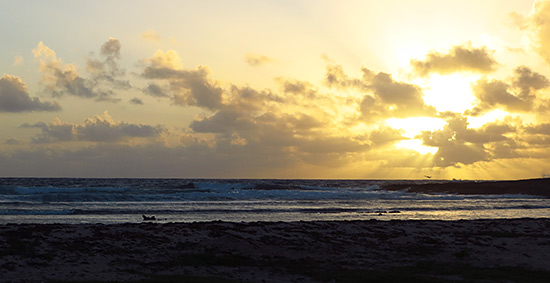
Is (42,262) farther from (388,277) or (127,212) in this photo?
(127,212)

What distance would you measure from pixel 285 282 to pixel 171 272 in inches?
140

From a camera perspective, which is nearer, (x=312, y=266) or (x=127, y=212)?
(x=312, y=266)

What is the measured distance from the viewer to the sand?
15.8m

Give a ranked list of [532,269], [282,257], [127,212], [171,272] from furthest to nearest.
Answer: [127,212] < [282,257] < [532,269] < [171,272]

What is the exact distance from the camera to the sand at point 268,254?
1580 centimetres

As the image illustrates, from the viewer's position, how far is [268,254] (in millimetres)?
19422

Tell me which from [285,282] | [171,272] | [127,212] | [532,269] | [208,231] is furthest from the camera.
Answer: [127,212]

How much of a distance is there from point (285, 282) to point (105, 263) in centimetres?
577

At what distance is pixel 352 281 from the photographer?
1527 cm

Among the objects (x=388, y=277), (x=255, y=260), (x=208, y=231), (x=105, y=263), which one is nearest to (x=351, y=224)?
(x=208, y=231)

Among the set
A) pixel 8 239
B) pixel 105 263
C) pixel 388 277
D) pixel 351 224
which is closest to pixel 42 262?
pixel 105 263

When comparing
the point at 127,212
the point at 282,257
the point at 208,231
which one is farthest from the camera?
the point at 127,212

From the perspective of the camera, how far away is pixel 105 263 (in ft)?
55.0

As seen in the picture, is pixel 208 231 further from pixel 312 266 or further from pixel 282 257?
pixel 312 266
